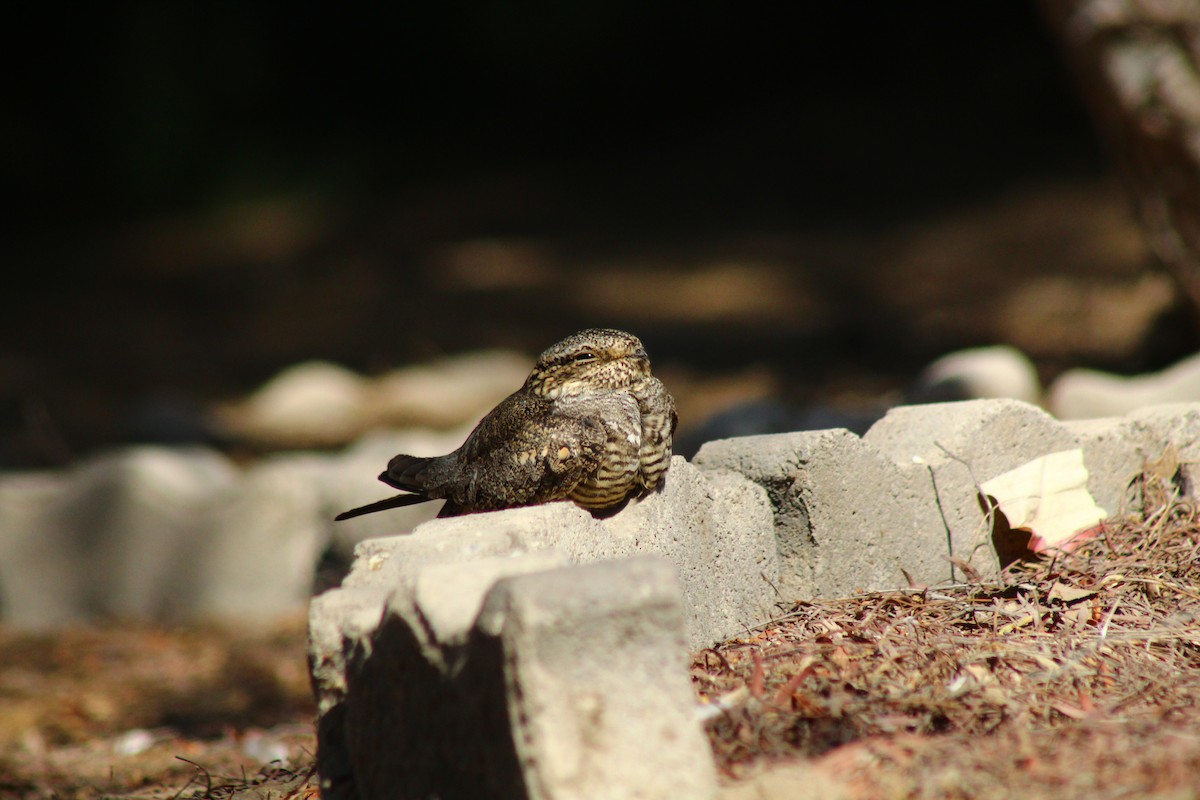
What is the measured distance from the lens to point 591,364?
93.7 inches

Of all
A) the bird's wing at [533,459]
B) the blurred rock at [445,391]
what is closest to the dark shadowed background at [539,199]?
the blurred rock at [445,391]

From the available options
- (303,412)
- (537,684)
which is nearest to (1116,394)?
(537,684)

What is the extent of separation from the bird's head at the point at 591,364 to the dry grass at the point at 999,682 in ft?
1.84

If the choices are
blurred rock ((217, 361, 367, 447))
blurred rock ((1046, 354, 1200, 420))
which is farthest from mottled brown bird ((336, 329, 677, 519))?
blurred rock ((217, 361, 367, 447))

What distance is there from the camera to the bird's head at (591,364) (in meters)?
2.37

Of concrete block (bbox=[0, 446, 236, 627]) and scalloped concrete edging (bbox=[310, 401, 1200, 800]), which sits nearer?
scalloped concrete edging (bbox=[310, 401, 1200, 800])

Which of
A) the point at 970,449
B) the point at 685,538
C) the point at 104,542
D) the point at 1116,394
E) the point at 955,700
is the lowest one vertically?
the point at 955,700

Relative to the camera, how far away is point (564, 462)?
2129 mm

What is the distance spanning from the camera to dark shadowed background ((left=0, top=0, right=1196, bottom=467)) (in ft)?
24.7

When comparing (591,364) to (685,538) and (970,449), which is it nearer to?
(685,538)

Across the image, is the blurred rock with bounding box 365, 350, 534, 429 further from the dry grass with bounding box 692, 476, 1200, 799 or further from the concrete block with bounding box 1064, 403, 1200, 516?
the dry grass with bounding box 692, 476, 1200, 799

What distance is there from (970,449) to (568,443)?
3.12 ft

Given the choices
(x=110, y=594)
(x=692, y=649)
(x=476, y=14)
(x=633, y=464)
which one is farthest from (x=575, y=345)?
(x=476, y=14)

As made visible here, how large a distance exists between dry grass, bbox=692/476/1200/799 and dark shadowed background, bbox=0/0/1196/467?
3.45 m
